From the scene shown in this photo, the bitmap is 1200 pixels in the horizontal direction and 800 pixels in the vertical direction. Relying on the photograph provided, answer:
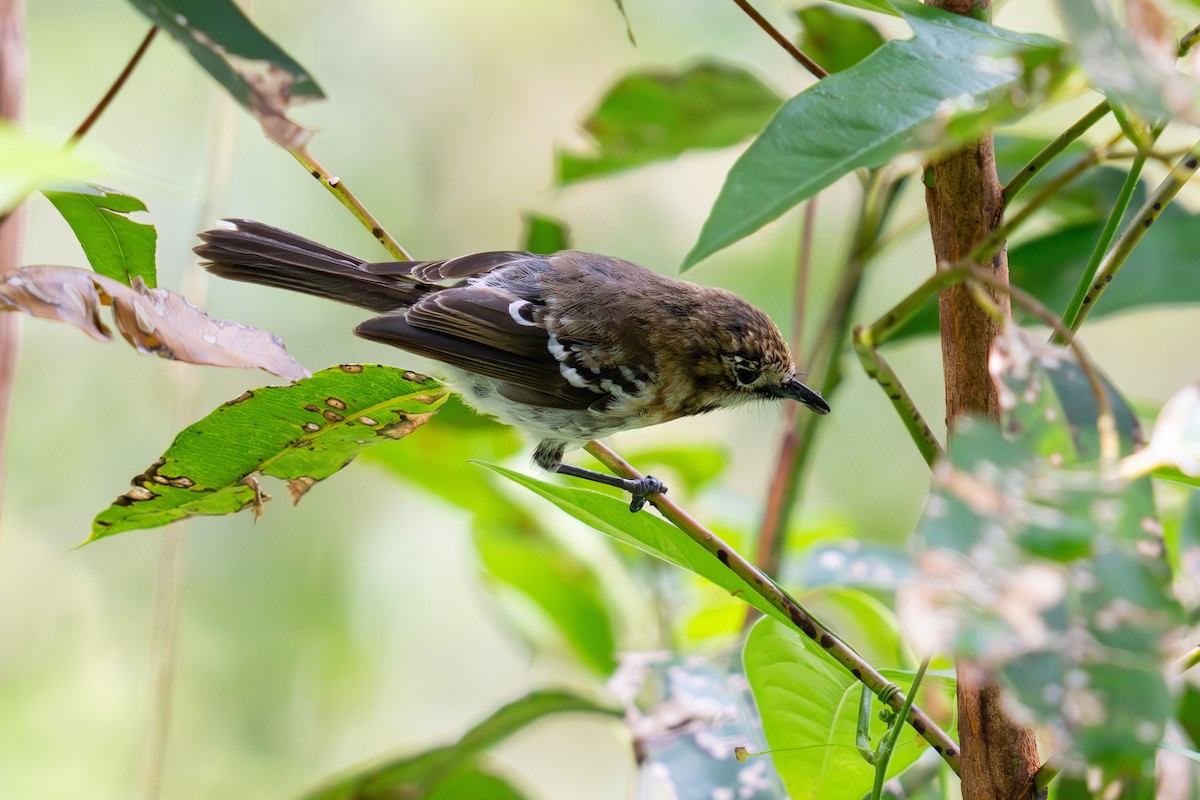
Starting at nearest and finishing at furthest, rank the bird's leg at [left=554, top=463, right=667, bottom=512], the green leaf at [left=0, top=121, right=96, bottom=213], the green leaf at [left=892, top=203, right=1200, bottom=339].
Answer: the green leaf at [left=0, top=121, right=96, bottom=213], the green leaf at [left=892, top=203, right=1200, bottom=339], the bird's leg at [left=554, top=463, right=667, bottom=512]

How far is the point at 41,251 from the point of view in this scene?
441 centimetres

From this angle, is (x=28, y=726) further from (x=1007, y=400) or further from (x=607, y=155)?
A: (x=1007, y=400)

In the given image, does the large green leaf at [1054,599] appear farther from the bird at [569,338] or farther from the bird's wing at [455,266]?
the bird's wing at [455,266]

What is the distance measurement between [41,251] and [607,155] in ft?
11.0

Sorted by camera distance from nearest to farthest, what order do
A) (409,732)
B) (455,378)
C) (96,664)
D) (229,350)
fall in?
(229,350), (455,378), (96,664), (409,732)

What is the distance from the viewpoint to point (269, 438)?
1173 millimetres

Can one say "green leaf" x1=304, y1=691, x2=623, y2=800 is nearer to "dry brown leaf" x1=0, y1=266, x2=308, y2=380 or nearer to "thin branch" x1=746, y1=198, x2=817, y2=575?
"thin branch" x1=746, y1=198, x2=817, y2=575

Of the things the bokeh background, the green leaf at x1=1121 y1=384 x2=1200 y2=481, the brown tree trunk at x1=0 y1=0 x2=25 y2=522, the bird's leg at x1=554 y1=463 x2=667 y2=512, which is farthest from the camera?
the bokeh background

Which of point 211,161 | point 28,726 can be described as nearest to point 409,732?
point 28,726

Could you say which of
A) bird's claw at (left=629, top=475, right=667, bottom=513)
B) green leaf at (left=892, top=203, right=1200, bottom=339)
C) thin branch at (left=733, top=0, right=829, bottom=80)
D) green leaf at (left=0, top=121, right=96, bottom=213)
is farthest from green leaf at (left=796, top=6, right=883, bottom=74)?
green leaf at (left=0, top=121, right=96, bottom=213)

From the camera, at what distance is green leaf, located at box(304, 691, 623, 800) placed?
5.79ft

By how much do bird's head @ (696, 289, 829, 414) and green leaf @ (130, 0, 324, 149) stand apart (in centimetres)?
165

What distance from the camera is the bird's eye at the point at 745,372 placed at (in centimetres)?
251

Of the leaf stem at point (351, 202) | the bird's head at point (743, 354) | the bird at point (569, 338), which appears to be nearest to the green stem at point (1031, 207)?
the leaf stem at point (351, 202)
